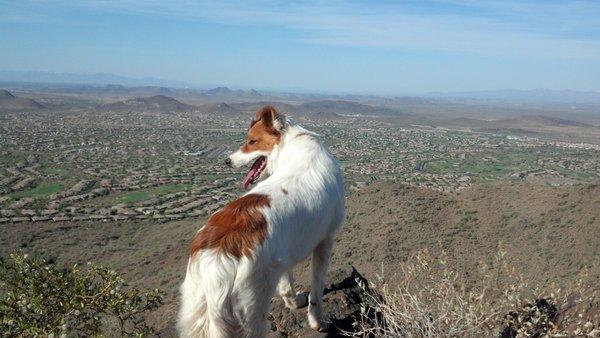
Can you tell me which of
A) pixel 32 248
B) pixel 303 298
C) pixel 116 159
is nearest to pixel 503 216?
pixel 303 298

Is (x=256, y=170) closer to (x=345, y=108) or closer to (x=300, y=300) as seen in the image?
(x=300, y=300)

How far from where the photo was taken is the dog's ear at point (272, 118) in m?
4.77

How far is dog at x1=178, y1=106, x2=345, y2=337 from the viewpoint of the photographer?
3.23m

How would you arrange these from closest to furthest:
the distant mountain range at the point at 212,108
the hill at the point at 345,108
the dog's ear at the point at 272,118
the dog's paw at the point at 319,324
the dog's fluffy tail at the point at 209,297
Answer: the dog's fluffy tail at the point at 209,297 < the dog's ear at the point at 272,118 < the dog's paw at the point at 319,324 < the distant mountain range at the point at 212,108 < the hill at the point at 345,108

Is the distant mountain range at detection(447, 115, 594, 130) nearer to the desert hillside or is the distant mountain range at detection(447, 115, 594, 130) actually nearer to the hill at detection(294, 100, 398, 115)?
the hill at detection(294, 100, 398, 115)

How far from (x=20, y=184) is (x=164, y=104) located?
9706cm

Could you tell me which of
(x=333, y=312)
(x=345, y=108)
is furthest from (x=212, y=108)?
(x=333, y=312)

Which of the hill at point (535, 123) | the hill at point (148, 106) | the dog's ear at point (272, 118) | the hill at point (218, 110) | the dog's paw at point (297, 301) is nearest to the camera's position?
the dog's ear at point (272, 118)

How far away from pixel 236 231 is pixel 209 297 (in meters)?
0.45

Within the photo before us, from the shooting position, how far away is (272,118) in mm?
4758

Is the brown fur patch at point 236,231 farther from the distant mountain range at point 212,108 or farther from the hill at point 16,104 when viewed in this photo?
the hill at point 16,104

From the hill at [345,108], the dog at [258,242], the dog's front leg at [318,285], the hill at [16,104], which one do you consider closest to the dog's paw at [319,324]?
the dog's front leg at [318,285]

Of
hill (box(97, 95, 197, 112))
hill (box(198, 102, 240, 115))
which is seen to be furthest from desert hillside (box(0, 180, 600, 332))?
hill (box(97, 95, 197, 112))

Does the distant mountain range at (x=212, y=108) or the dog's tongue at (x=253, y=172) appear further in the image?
the distant mountain range at (x=212, y=108)
